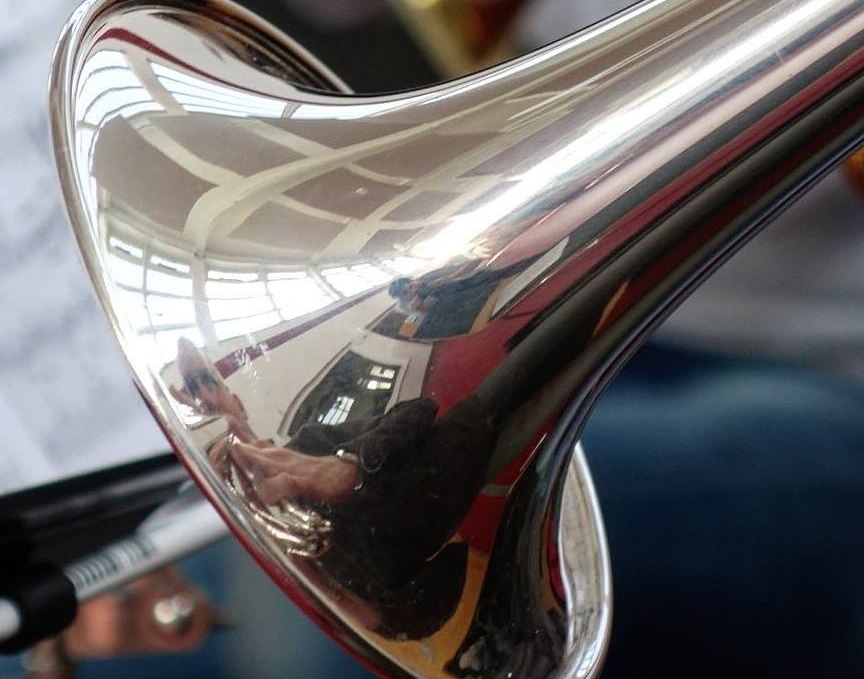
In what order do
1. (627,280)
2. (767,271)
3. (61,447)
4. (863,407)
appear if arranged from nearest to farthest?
(627,280) < (61,447) < (863,407) < (767,271)

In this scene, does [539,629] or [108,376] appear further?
[108,376]

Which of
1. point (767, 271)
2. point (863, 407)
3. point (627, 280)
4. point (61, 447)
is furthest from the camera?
point (767, 271)

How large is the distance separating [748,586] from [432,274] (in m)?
0.32

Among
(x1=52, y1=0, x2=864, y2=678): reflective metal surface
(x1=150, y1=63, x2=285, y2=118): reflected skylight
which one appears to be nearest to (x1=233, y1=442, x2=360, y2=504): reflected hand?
(x1=52, y1=0, x2=864, y2=678): reflective metal surface

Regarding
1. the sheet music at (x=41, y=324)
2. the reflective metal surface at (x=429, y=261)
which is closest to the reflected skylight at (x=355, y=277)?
the reflective metal surface at (x=429, y=261)

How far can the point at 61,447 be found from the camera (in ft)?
1.48

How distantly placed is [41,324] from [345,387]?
22 centimetres

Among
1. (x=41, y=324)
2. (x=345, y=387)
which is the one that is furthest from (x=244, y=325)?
(x=41, y=324)

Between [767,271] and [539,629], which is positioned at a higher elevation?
[767,271]

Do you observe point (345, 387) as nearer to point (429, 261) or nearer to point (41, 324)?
point (429, 261)

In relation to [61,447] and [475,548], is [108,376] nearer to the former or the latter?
[61,447]

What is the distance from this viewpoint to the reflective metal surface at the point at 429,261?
263mm

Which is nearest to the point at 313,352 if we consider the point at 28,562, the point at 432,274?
the point at 432,274

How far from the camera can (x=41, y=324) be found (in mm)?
451
